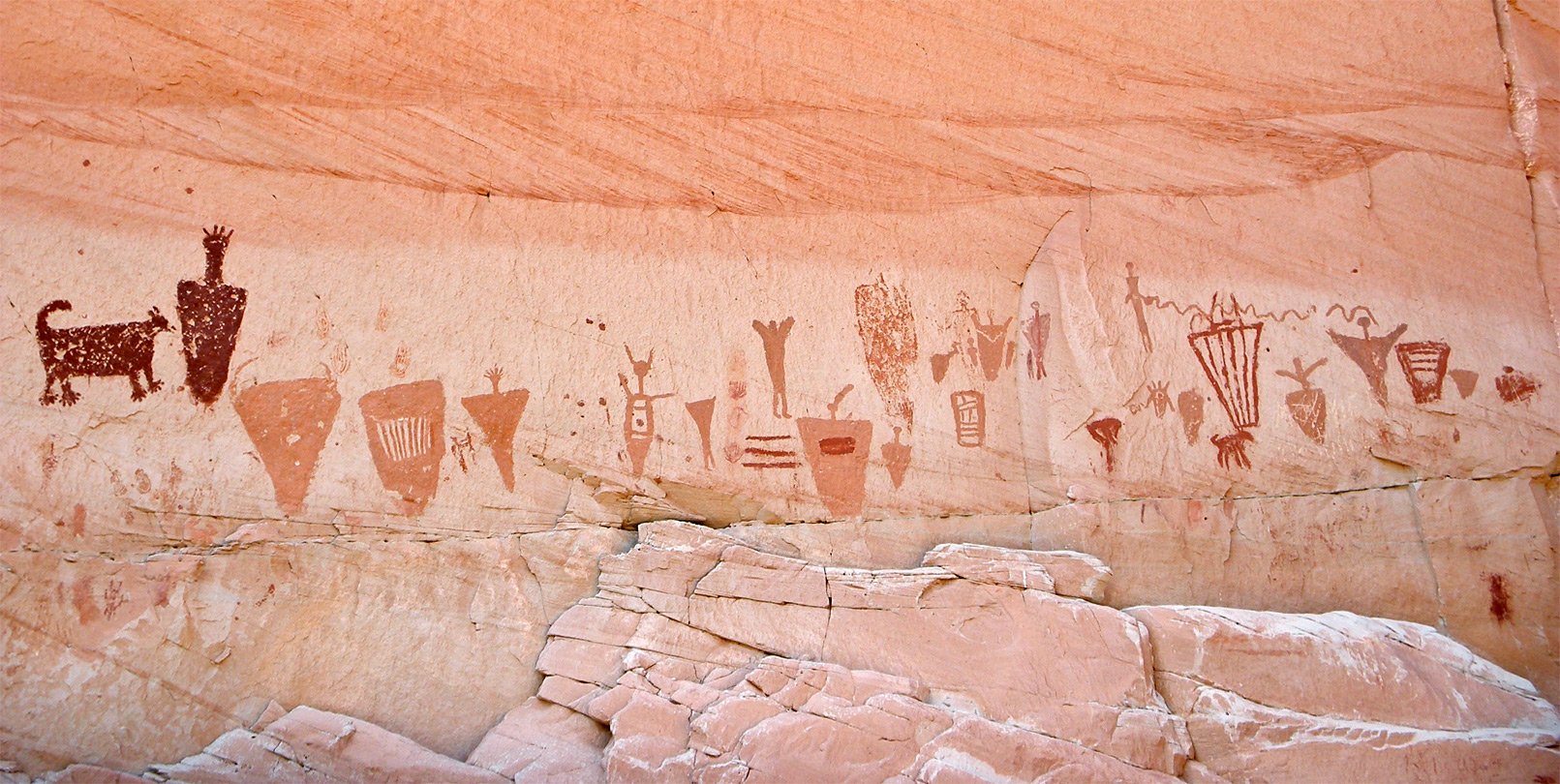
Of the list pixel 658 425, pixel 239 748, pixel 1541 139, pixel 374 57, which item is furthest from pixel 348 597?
pixel 1541 139

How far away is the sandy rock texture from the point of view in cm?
350

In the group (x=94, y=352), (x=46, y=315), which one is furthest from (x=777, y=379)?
(x=46, y=315)

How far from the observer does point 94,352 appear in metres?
3.73

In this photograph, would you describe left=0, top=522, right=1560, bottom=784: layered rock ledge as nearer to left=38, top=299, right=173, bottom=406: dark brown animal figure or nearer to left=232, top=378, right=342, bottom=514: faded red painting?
left=232, top=378, right=342, bottom=514: faded red painting

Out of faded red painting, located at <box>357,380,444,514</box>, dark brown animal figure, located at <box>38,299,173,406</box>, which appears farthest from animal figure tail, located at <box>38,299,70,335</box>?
faded red painting, located at <box>357,380,444,514</box>

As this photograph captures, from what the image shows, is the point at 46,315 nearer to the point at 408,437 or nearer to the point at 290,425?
the point at 290,425

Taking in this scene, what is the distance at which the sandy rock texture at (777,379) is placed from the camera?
3504mm

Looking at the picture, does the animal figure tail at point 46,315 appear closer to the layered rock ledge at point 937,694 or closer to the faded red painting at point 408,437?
the faded red painting at point 408,437

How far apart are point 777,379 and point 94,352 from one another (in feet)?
7.81

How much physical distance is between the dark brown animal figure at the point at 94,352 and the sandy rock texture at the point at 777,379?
14mm

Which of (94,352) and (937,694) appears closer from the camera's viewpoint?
(937,694)

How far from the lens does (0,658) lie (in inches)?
132

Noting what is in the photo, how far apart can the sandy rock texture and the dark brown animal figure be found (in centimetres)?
1

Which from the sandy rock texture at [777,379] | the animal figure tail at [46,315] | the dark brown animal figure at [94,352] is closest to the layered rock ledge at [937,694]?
the sandy rock texture at [777,379]
